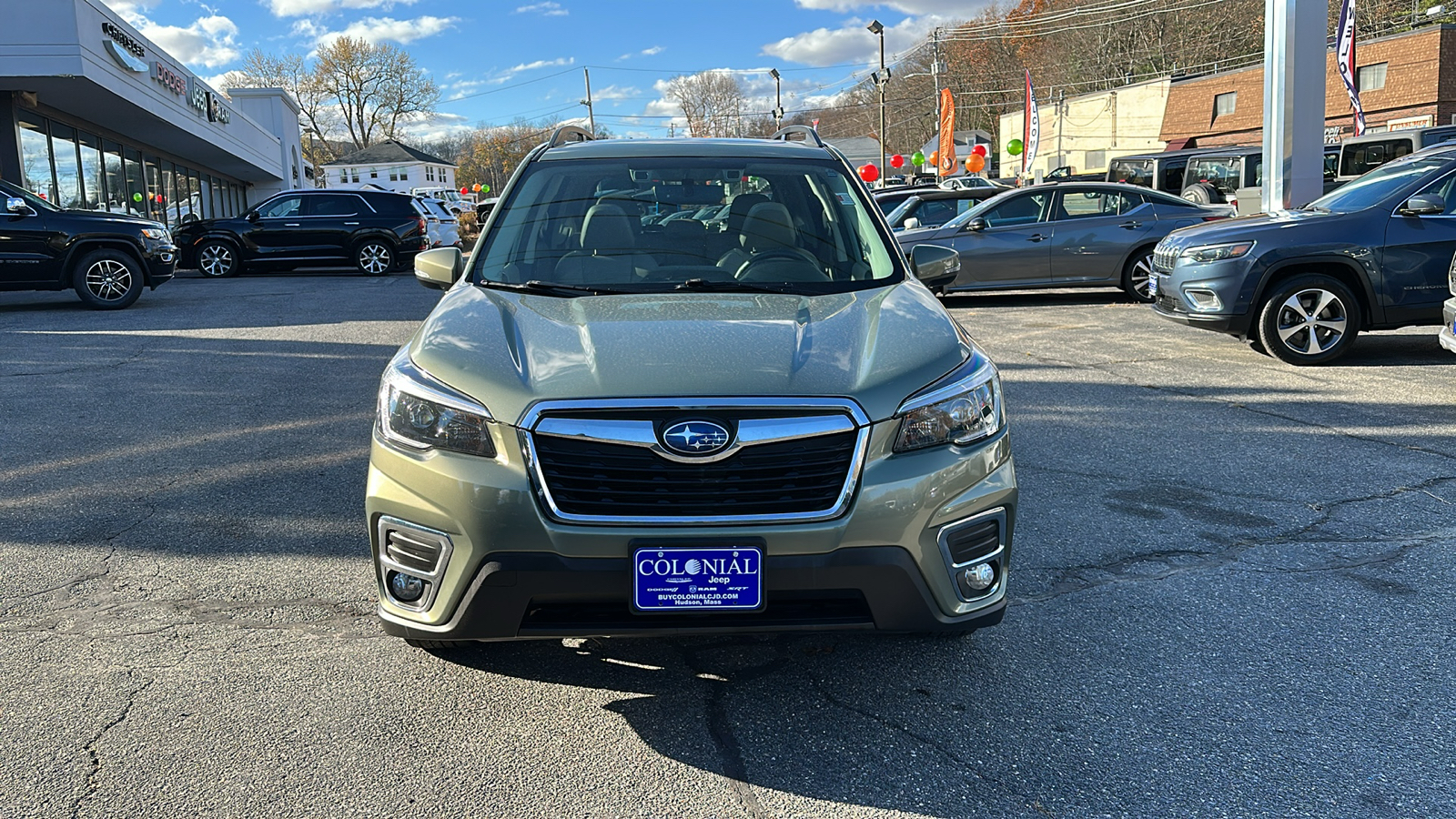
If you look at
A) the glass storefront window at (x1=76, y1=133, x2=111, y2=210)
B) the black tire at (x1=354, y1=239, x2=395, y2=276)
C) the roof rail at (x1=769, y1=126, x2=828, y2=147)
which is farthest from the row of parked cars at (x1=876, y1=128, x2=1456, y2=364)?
the glass storefront window at (x1=76, y1=133, x2=111, y2=210)

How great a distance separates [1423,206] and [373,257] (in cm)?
1672

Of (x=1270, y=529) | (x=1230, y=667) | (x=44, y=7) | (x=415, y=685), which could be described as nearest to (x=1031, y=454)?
(x=1270, y=529)

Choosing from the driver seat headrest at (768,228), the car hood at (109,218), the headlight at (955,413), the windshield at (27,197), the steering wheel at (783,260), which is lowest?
the headlight at (955,413)

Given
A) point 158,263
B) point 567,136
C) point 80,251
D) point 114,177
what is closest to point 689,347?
point 567,136

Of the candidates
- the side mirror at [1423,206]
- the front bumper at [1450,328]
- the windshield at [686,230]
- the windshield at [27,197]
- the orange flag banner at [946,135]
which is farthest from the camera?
the orange flag banner at [946,135]

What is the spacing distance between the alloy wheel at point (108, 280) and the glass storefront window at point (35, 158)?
8.24 m

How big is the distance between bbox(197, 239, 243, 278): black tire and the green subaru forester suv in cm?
1864

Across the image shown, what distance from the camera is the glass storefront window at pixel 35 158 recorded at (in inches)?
785

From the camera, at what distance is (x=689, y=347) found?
3.04m

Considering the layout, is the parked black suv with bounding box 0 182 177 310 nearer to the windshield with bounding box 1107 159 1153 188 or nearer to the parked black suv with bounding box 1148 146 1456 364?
the parked black suv with bounding box 1148 146 1456 364

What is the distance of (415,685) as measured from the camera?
328cm

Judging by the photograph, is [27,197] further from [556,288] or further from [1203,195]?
[1203,195]

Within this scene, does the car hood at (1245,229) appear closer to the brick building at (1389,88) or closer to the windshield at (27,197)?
the windshield at (27,197)

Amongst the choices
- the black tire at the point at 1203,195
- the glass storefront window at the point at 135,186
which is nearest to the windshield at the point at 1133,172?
the black tire at the point at 1203,195
